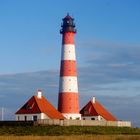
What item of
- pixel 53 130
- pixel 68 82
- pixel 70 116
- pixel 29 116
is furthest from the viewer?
pixel 29 116

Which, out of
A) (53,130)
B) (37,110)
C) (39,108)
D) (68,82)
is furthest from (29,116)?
(53,130)

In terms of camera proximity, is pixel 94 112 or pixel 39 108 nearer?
pixel 39 108

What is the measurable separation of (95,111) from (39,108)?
8.67 meters

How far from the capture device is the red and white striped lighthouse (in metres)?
57.7

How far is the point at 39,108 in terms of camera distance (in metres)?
58.0

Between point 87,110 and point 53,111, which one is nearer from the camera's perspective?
point 53,111

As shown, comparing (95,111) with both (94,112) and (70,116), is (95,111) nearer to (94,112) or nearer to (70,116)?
(94,112)

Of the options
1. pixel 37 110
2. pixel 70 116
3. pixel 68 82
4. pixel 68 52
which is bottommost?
pixel 70 116

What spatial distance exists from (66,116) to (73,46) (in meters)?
7.43

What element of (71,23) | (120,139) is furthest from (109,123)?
(120,139)

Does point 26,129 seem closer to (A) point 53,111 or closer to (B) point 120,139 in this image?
(A) point 53,111

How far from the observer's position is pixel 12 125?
181 feet

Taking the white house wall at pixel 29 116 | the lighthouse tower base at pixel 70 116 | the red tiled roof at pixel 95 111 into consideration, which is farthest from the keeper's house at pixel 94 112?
the white house wall at pixel 29 116

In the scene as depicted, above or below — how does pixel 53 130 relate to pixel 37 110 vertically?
below
